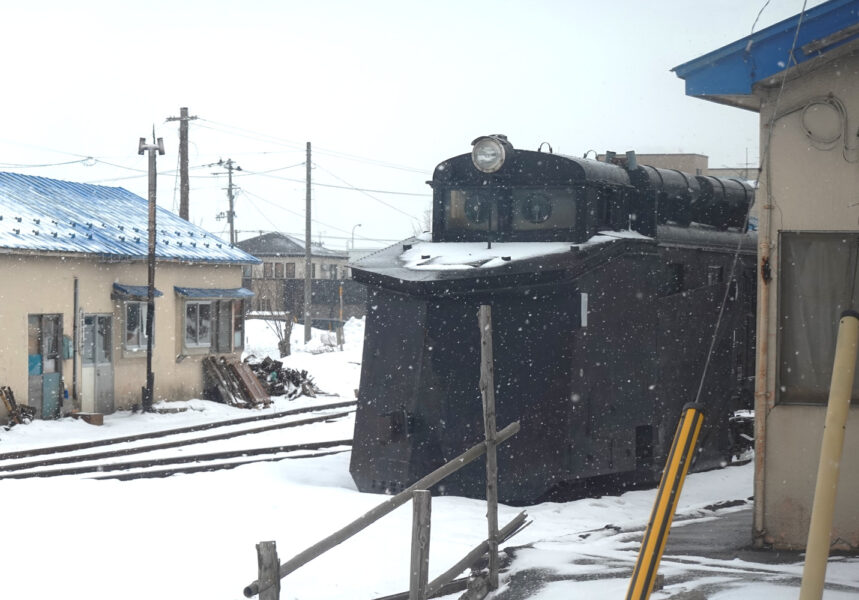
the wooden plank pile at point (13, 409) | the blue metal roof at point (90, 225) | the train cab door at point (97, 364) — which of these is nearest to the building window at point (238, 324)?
the blue metal roof at point (90, 225)

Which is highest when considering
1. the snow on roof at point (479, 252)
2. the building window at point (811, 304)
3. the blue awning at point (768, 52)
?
the blue awning at point (768, 52)

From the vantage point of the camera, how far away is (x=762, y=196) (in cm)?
888

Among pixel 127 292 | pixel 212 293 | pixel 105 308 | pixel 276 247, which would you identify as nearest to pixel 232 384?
pixel 212 293

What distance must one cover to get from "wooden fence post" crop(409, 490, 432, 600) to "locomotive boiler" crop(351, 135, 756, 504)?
574cm

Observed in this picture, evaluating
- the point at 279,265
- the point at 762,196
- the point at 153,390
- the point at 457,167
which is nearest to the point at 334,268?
the point at 279,265

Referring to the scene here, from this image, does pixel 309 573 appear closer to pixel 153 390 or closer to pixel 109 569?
pixel 109 569

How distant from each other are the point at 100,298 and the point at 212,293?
3.98 m

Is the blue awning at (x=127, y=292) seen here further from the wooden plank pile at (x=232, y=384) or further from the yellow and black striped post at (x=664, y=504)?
the yellow and black striped post at (x=664, y=504)

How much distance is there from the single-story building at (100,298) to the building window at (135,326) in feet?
0.09

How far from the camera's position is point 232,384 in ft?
96.1

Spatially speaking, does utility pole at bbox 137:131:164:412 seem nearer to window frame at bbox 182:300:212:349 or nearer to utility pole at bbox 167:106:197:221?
window frame at bbox 182:300:212:349

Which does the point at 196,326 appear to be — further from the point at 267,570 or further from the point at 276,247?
the point at 276,247

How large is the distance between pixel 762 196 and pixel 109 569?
685cm

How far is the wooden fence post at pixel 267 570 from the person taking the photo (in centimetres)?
669
